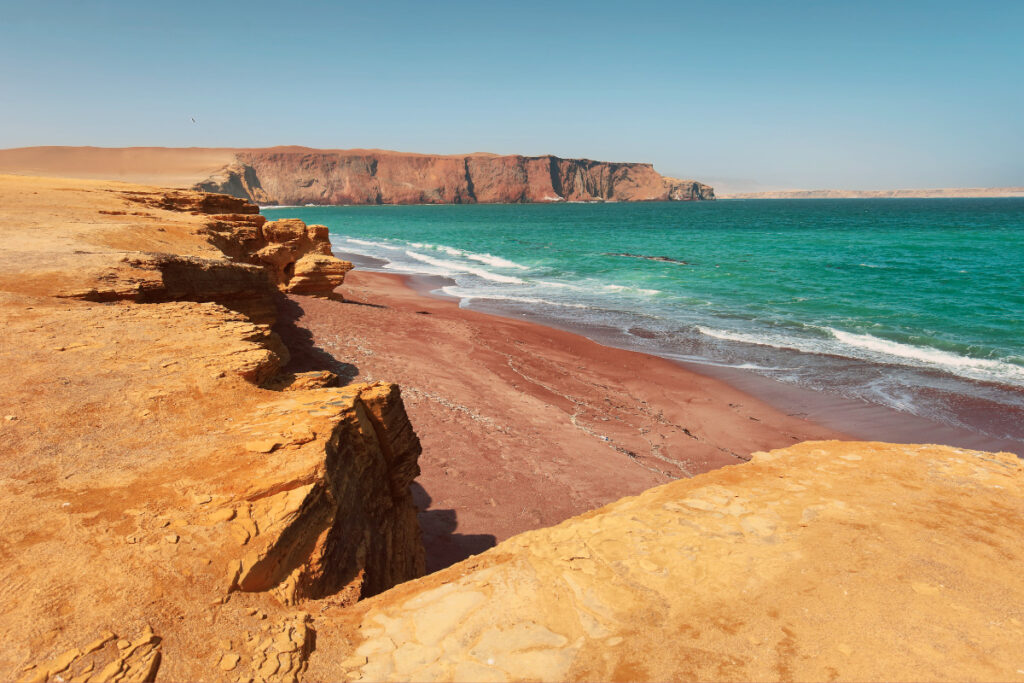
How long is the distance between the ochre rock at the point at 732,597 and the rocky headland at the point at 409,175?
12939cm

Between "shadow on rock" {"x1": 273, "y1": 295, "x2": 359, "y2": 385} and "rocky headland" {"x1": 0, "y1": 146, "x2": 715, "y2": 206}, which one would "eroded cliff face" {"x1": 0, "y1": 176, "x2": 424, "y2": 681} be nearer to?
"shadow on rock" {"x1": 273, "y1": 295, "x2": 359, "y2": 385}

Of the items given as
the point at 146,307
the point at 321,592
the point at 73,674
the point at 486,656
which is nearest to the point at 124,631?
the point at 73,674

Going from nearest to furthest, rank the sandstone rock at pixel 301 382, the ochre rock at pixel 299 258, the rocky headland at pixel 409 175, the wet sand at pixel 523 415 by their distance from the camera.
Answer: the sandstone rock at pixel 301 382 < the wet sand at pixel 523 415 < the ochre rock at pixel 299 258 < the rocky headland at pixel 409 175

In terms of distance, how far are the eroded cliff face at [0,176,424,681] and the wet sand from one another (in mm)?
2096

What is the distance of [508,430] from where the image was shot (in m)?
8.98

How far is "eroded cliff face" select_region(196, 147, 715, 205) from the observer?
14238cm

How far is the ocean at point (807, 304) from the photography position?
13.0 metres

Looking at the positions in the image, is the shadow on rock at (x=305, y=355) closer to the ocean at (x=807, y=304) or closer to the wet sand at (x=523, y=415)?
the wet sand at (x=523, y=415)

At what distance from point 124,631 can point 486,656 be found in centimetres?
175

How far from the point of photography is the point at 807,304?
70.3 feet

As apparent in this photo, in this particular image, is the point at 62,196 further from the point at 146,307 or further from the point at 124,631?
the point at 124,631

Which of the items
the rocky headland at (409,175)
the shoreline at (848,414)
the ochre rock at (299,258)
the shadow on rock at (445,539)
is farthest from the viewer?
the rocky headland at (409,175)

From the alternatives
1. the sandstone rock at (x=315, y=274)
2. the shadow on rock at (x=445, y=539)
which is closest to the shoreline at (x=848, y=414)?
the shadow on rock at (x=445, y=539)

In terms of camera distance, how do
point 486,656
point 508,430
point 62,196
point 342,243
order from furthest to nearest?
point 342,243, point 62,196, point 508,430, point 486,656
